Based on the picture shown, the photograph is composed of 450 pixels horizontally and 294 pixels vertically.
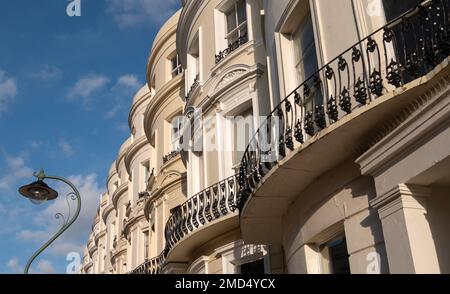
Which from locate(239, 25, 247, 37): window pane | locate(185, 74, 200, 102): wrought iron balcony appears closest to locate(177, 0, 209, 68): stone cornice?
locate(185, 74, 200, 102): wrought iron balcony

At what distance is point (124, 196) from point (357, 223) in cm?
2517

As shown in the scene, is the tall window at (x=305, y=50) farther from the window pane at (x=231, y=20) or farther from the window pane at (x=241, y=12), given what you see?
the window pane at (x=231, y=20)

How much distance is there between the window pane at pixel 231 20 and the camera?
14663 millimetres

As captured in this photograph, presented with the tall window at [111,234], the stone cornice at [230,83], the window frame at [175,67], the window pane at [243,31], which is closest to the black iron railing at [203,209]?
the stone cornice at [230,83]

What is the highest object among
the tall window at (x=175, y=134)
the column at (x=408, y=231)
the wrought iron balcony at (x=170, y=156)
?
the tall window at (x=175, y=134)

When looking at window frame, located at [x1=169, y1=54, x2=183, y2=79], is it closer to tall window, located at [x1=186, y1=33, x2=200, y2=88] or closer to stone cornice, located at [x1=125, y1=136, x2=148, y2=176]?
tall window, located at [x1=186, y1=33, x2=200, y2=88]

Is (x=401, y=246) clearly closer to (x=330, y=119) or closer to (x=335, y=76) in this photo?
(x=330, y=119)

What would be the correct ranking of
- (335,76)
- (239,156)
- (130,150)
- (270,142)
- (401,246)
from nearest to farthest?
(401,246) → (335,76) → (270,142) → (239,156) → (130,150)

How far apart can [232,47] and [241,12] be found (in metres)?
1.19

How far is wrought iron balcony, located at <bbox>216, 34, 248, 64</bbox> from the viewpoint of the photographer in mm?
13758

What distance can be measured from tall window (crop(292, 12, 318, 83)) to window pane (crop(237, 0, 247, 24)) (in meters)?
4.20

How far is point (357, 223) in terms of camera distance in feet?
25.2

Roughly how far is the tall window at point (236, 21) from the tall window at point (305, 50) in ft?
12.8
